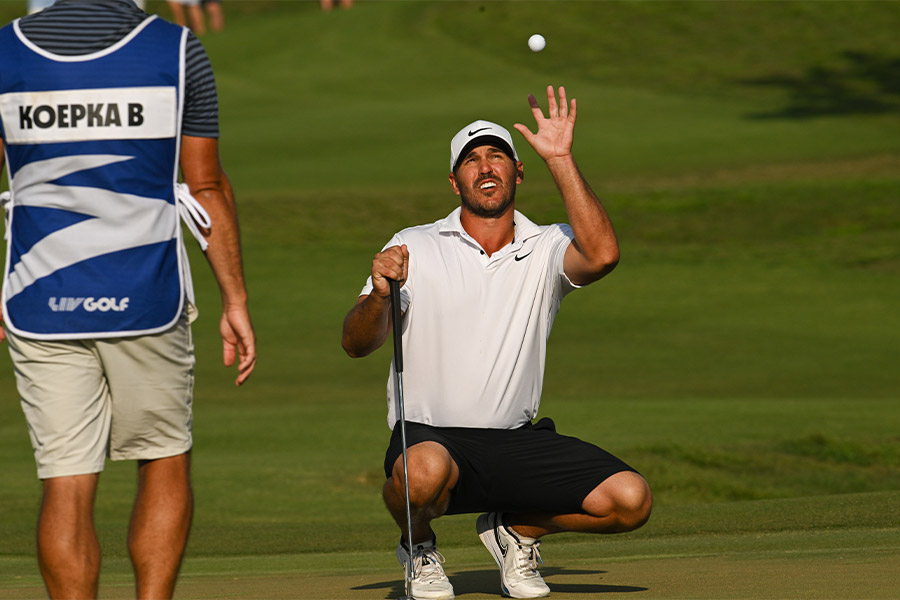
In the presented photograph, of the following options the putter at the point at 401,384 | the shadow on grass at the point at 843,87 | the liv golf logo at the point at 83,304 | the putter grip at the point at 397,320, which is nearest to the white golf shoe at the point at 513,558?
the putter at the point at 401,384

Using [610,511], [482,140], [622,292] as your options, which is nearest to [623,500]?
[610,511]

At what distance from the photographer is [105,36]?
153 inches

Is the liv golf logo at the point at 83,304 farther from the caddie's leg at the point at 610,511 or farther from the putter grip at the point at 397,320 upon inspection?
the caddie's leg at the point at 610,511

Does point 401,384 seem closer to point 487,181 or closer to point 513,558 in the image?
point 513,558

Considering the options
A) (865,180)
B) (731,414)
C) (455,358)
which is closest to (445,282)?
(455,358)

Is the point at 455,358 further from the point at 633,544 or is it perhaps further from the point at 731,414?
the point at 731,414

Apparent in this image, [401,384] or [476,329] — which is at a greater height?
[476,329]

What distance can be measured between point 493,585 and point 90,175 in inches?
92.1

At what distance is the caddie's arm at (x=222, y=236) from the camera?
4.09 m

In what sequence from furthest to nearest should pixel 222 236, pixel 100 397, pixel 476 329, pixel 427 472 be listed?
pixel 476 329
pixel 427 472
pixel 222 236
pixel 100 397

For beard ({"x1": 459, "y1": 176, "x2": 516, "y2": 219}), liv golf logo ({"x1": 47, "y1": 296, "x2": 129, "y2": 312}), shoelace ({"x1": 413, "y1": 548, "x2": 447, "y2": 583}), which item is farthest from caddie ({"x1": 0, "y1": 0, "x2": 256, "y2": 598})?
beard ({"x1": 459, "y1": 176, "x2": 516, "y2": 219})

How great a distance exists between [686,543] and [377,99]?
27573 millimetres

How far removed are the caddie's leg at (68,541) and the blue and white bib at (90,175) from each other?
397mm

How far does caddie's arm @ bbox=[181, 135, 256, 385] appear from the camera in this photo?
161 inches
